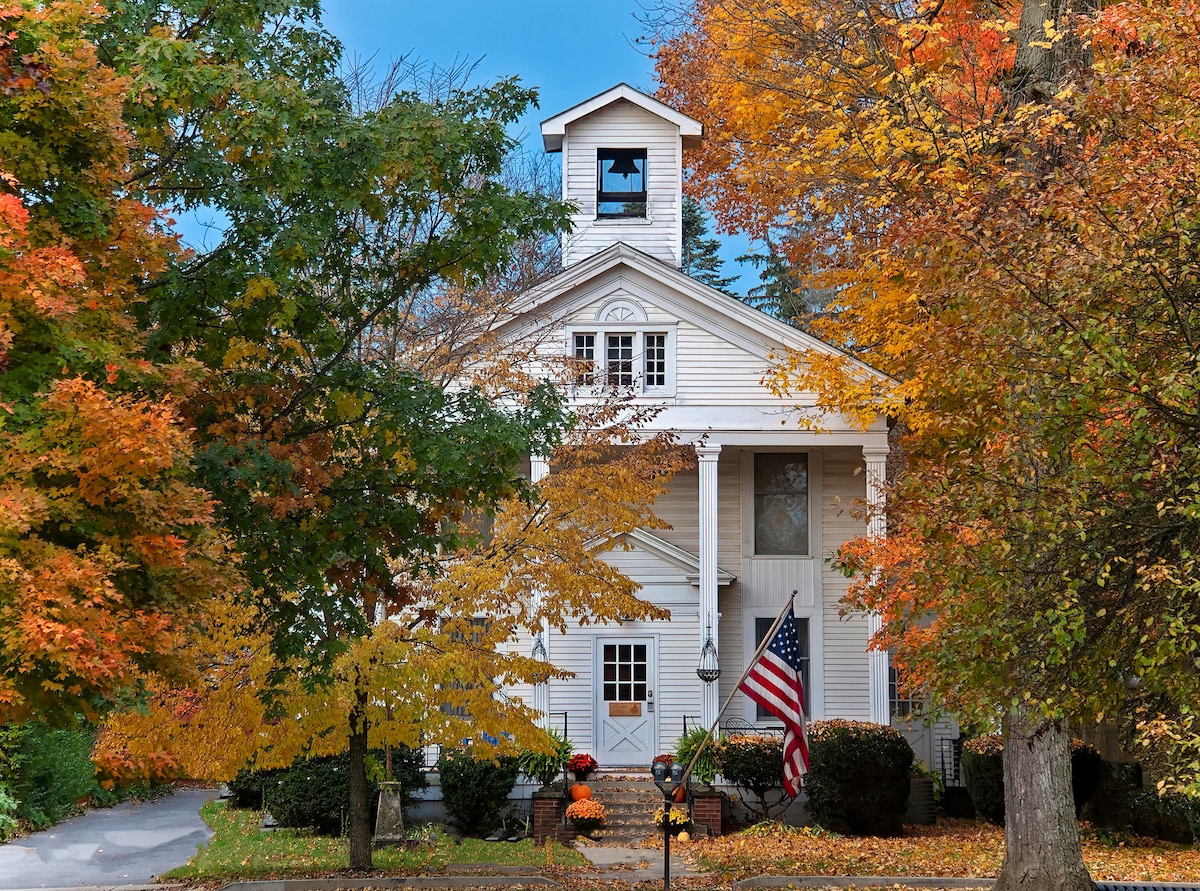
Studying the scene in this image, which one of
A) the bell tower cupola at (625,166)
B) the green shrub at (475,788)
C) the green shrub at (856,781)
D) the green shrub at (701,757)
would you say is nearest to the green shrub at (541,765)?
the green shrub at (475,788)

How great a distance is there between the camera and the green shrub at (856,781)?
19.1 meters

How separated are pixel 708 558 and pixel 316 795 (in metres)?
7.56

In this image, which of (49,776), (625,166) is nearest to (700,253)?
(625,166)

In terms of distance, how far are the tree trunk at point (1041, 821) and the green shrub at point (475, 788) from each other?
8.37m

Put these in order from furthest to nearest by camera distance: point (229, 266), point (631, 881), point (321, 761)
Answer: point (321, 761) < point (631, 881) < point (229, 266)

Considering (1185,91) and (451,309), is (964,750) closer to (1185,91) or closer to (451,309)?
(451,309)

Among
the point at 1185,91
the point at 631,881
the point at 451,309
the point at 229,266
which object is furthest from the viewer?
the point at 451,309

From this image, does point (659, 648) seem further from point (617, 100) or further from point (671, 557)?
point (617, 100)

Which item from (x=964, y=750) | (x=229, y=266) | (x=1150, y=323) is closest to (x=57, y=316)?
(x=229, y=266)

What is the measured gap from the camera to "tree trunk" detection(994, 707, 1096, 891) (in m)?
12.8

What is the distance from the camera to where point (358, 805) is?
1572 centimetres

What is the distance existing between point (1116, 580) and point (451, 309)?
17388 mm

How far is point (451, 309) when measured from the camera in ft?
77.7

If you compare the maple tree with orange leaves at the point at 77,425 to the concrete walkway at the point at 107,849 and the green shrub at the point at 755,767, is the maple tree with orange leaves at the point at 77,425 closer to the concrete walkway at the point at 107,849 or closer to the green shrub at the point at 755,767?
the concrete walkway at the point at 107,849
